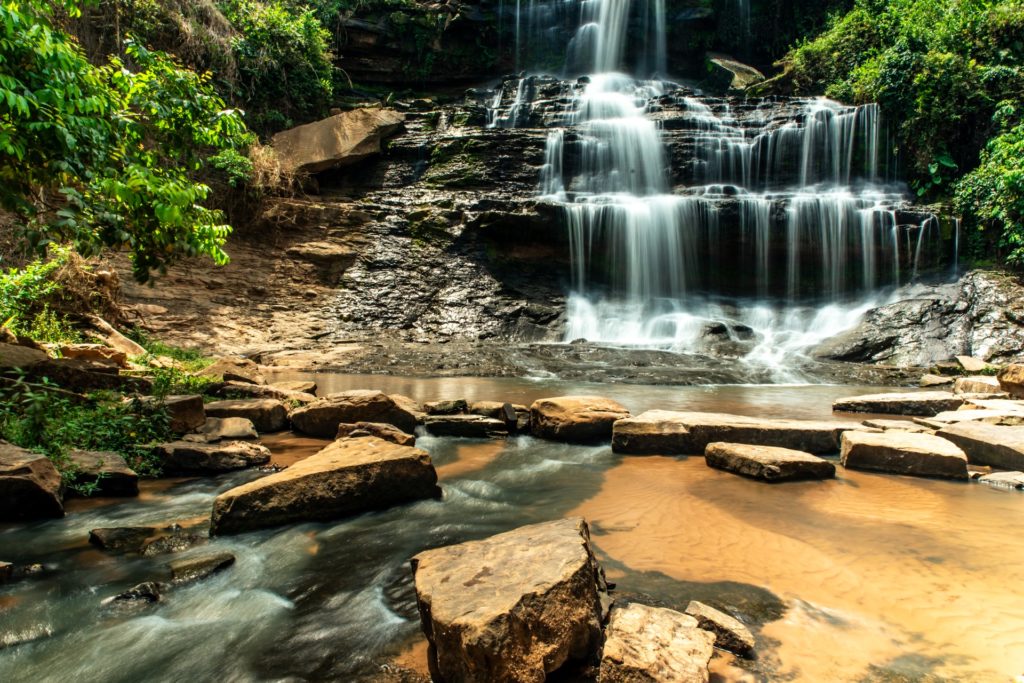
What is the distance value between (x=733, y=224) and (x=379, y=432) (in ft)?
42.4

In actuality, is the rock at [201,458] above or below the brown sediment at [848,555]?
above

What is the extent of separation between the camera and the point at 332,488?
3361 millimetres

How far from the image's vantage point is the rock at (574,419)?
17.1ft

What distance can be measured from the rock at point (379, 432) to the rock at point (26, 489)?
1886 mm

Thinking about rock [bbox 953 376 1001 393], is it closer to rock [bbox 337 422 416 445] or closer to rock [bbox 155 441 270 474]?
rock [bbox 337 422 416 445]

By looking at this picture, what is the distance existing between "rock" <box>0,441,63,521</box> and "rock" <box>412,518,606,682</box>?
255cm

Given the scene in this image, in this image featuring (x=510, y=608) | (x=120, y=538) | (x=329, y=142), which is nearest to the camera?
(x=510, y=608)

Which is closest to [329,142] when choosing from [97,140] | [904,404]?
[97,140]

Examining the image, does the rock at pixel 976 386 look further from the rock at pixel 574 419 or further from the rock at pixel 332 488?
the rock at pixel 332 488

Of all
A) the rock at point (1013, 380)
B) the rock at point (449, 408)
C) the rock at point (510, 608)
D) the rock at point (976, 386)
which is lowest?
the rock at point (976, 386)

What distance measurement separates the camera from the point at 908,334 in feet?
39.4

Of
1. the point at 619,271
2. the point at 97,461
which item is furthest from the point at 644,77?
the point at 97,461

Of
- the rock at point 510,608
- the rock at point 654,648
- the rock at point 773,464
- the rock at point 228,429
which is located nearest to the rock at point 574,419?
the rock at point 773,464

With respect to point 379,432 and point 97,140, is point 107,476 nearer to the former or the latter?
point 379,432
